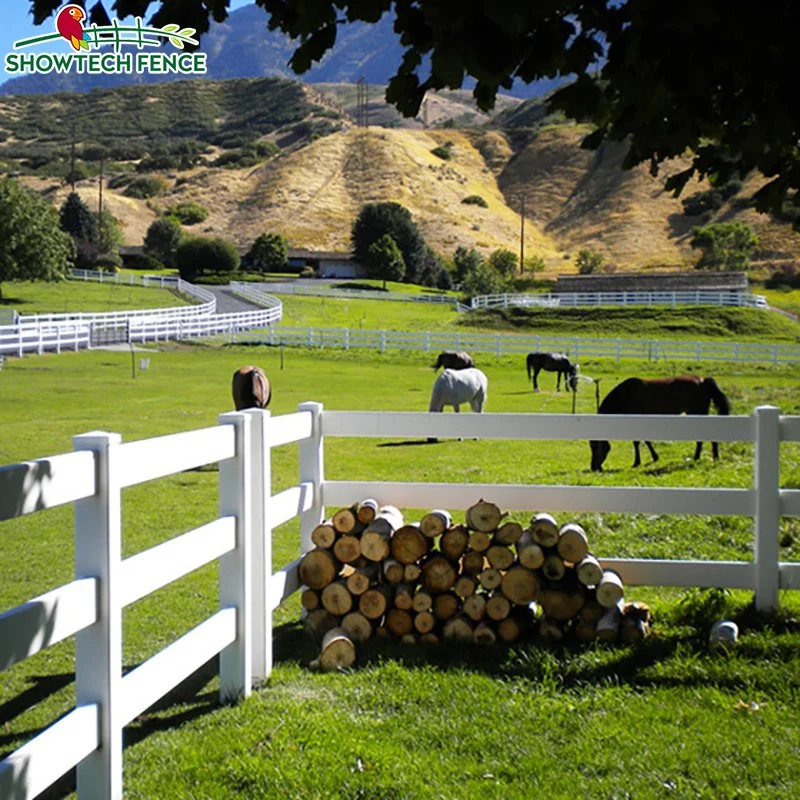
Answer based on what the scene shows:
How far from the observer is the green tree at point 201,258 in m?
89.2

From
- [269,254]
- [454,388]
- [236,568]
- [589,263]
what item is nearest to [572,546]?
[236,568]

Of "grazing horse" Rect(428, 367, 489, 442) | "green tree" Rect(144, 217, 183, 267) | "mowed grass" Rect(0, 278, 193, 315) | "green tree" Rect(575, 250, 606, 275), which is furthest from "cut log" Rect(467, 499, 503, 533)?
"green tree" Rect(575, 250, 606, 275)

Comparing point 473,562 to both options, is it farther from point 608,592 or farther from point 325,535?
point 325,535

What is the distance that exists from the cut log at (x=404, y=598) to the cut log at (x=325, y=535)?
0.47 m

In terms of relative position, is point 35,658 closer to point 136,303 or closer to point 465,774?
point 465,774

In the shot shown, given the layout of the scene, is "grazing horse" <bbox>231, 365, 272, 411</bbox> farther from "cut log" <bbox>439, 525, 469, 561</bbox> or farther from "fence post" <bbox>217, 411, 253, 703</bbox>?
"fence post" <bbox>217, 411, 253, 703</bbox>

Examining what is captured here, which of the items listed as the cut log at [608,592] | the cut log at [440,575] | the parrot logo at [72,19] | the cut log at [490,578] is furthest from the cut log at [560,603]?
the parrot logo at [72,19]

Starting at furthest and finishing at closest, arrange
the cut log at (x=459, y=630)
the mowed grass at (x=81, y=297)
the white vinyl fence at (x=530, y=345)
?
the mowed grass at (x=81, y=297) < the white vinyl fence at (x=530, y=345) < the cut log at (x=459, y=630)

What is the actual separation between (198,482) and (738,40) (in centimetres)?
1045

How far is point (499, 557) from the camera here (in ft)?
18.0

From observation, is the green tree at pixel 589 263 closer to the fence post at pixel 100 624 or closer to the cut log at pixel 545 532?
the cut log at pixel 545 532

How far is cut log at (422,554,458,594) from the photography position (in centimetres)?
553

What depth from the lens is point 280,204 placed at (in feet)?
465

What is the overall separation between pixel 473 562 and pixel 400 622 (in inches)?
20.4
